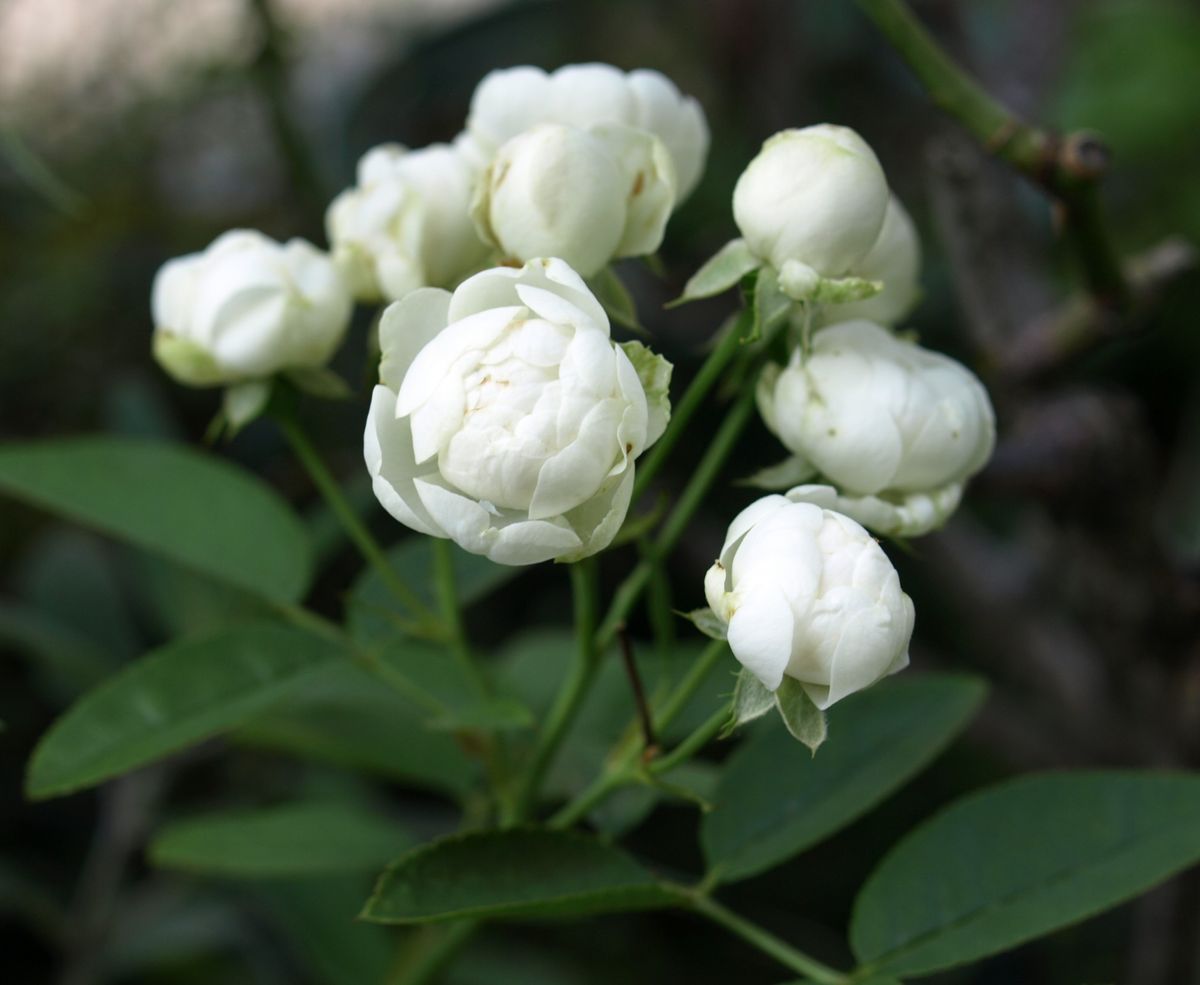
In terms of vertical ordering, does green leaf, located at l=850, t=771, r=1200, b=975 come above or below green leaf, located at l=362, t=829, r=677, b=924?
below

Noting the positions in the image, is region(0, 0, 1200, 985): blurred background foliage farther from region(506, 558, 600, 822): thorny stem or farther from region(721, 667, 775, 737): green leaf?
region(721, 667, 775, 737): green leaf

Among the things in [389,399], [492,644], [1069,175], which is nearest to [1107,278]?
[1069,175]

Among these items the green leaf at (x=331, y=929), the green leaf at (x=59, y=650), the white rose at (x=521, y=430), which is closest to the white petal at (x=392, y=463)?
the white rose at (x=521, y=430)

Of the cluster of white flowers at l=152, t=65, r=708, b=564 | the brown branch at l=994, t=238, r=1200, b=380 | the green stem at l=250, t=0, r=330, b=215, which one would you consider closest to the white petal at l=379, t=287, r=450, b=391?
the cluster of white flowers at l=152, t=65, r=708, b=564

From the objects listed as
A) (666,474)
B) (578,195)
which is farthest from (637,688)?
(666,474)

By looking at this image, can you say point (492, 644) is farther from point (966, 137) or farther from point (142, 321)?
point (966, 137)

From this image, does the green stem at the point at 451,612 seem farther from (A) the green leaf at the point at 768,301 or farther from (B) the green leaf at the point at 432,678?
(A) the green leaf at the point at 768,301
